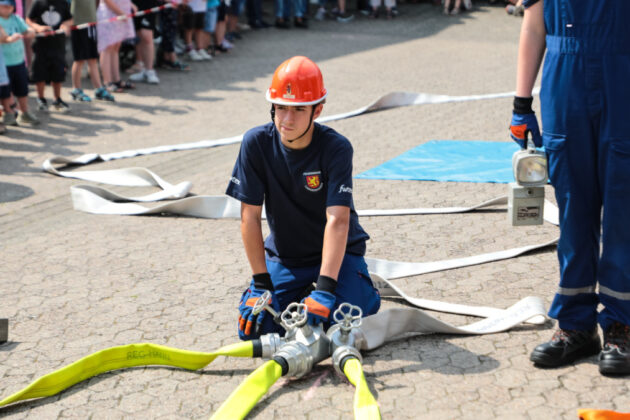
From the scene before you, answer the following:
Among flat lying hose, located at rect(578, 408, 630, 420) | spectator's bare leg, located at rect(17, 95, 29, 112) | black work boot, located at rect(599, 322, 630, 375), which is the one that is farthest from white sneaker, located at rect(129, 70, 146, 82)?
flat lying hose, located at rect(578, 408, 630, 420)

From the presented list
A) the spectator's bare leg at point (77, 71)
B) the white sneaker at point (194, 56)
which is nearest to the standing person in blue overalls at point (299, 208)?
the spectator's bare leg at point (77, 71)

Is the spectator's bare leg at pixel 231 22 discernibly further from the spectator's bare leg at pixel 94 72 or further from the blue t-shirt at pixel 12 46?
the blue t-shirt at pixel 12 46

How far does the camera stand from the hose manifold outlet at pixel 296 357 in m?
3.78

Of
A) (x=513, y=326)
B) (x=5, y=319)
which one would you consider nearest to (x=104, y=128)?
(x=5, y=319)

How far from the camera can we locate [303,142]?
4.17 metres

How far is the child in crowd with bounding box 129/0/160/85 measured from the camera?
1239 centimetres

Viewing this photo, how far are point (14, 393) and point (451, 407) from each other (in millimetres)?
1922

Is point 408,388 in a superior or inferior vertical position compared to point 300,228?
inferior

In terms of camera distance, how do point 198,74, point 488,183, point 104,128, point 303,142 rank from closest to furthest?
point 303,142 → point 488,183 → point 104,128 → point 198,74

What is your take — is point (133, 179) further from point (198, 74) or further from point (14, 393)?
point (198, 74)

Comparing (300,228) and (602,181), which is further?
(300,228)

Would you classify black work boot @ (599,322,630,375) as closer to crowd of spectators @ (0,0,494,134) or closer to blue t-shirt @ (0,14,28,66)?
crowd of spectators @ (0,0,494,134)

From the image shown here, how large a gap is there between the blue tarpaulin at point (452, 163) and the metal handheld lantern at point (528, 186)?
3286 mm

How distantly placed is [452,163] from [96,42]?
17.8ft
